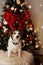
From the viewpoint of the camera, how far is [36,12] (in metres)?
3.84

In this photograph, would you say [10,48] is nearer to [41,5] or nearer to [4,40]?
[4,40]

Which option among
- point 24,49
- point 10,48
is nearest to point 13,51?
point 10,48

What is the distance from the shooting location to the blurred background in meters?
3.81

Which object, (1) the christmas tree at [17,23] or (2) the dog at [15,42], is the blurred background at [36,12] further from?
(2) the dog at [15,42]

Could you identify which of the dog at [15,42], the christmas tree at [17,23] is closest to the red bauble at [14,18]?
the christmas tree at [17,23]

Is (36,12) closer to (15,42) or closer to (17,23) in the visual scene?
(17,23)

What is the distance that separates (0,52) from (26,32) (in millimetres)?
647

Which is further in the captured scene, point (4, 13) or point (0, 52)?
point (4, 13)

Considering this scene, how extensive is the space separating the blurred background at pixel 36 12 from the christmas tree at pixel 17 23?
0.18 meters

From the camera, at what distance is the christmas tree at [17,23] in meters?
3.53

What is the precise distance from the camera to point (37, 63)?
140 inches

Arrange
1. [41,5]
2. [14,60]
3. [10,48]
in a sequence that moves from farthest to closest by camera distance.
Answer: [41,5] < [10,48] < [14,60]

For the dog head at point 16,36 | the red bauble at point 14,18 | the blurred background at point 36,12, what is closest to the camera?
the dog head at point 16,36

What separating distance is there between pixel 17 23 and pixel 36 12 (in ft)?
1.71
